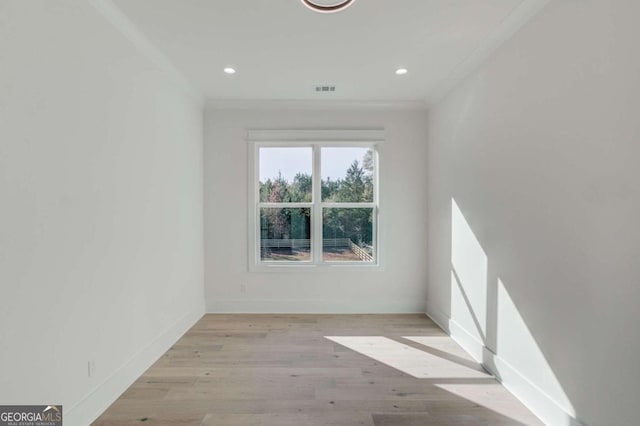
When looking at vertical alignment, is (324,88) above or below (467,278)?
above

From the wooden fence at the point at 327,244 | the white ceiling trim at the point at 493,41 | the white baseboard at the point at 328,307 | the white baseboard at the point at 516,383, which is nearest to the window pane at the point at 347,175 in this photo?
the wooden fence at the point at 327,244

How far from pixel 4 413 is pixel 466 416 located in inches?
103

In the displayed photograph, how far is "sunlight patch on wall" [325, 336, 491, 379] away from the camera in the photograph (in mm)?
2564

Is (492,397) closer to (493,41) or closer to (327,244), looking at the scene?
(327,244)

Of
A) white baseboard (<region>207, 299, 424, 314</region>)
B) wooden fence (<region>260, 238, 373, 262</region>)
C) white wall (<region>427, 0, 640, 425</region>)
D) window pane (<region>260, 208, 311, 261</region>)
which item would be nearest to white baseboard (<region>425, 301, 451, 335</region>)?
white baseboard (<region>207, 299, 424, 314</region>)

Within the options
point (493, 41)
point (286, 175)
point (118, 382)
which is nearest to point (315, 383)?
point (118, 382)

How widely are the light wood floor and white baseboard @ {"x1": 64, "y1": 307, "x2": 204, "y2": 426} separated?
0.18 ft

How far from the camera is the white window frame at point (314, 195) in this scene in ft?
13.2

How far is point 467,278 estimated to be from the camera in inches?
117

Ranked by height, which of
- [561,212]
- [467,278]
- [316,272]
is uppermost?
[561,212]

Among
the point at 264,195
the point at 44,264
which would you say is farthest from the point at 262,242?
the point at 44,264

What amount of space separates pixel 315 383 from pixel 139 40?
122 inches

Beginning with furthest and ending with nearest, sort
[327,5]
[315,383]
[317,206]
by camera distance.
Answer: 1. [317,206]
2. [315,383]
3. [327,5]

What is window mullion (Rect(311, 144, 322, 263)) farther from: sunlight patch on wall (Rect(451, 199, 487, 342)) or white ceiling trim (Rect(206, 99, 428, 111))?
sunlight patch on wall (Rect(451, 199, 487, 342))
